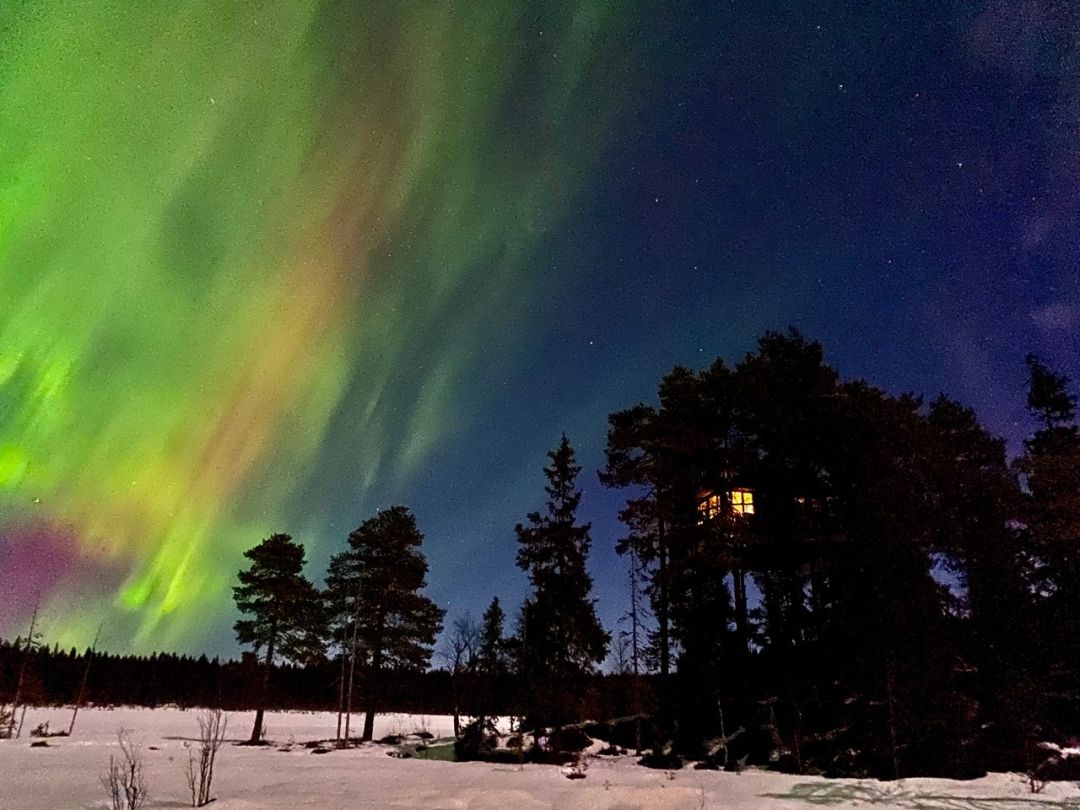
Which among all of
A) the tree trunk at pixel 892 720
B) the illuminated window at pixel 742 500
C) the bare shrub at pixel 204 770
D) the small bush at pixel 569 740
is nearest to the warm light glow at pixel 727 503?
the illuminated window at pixel 742 500

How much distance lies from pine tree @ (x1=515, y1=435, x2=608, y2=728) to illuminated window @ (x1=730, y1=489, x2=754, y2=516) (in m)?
9.66

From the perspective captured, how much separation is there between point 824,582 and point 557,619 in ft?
45.8

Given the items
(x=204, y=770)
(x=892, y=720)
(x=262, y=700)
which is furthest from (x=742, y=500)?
(x=262, y=700)

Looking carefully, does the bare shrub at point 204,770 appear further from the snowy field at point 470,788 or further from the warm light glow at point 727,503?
the warm light glow at point 727,503

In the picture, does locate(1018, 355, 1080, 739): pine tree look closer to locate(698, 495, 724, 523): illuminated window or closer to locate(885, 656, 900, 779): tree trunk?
locate(885, 656, 900, 779): tree trunk

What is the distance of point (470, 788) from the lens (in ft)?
58.2

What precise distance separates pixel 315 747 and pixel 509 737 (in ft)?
32.8

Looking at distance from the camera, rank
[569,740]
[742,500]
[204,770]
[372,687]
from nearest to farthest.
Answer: [204,770]
[742,500]
[569,740]
[372,687]

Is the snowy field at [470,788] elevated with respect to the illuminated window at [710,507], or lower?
lower

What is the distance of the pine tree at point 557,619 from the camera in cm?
3297

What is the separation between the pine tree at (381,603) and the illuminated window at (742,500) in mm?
20943

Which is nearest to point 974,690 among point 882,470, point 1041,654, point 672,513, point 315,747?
point 1041,654

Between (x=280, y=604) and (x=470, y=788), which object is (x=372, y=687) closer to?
(x=280, y=604)

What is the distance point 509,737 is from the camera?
1241 inches
